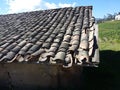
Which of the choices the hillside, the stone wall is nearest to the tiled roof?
the stone wall

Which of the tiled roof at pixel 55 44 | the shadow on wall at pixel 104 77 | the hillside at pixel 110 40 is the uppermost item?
the hillside at pixel 110 40

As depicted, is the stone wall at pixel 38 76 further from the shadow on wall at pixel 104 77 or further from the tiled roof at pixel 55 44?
Answer: the shadow on wall at pixel 104 77

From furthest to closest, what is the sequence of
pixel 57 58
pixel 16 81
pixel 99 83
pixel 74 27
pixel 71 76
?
pixel 99 83
pixel 74 27
pixel 16 81
pixel 71 76
pixel 57 58

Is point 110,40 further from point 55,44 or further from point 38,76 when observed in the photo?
point 38,76

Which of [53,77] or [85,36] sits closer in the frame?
[53,77]

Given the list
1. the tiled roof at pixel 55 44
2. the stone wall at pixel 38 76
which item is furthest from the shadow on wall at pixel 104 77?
the stone wall at pixel 38 76

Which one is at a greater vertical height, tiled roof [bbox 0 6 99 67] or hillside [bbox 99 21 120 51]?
hillside [bbox 99 21 120 51]

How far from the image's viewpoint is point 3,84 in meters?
7.05

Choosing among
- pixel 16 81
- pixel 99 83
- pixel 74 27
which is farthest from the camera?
pixel 99 83

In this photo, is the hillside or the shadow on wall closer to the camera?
the shadow on wall

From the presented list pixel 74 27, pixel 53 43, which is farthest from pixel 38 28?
pixel 53 43

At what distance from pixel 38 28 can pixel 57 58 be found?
4389 mm

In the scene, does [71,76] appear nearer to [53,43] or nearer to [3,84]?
[53,43]

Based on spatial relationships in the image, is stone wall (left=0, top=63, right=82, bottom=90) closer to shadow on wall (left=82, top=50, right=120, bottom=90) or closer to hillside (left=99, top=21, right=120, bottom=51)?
shadow on wall (left=82, top=50, right=120, bottom=90)
